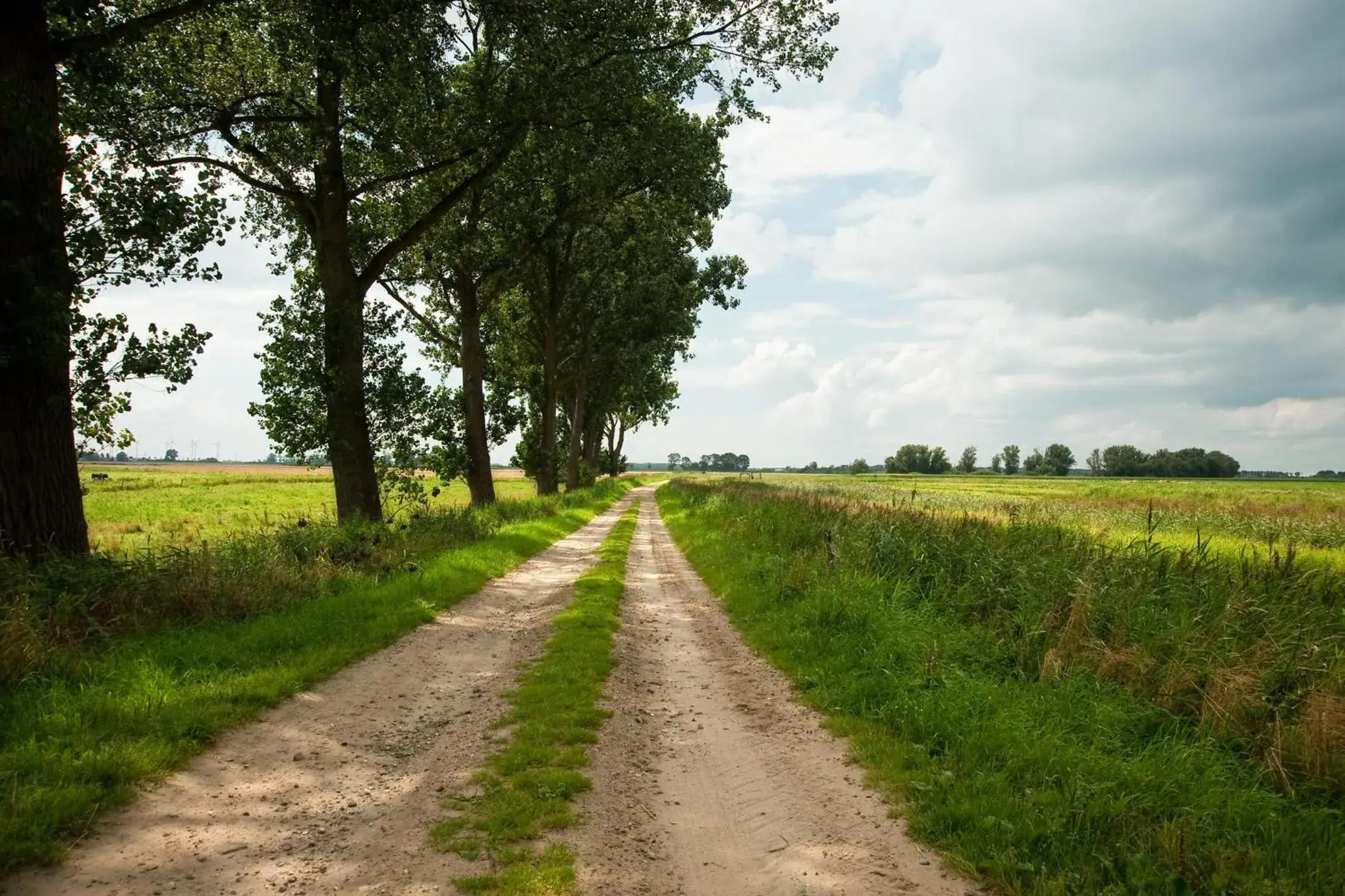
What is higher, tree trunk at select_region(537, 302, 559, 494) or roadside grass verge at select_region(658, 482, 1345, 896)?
tree trunk at select_region(537, 302, 559, 494)

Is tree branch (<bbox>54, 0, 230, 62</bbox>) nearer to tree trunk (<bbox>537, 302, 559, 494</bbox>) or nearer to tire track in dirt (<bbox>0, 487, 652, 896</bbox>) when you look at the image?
tire track in dirt (<bbox>0, 487, 652, 896</bbox>)

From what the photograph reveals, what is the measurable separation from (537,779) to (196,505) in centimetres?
4233

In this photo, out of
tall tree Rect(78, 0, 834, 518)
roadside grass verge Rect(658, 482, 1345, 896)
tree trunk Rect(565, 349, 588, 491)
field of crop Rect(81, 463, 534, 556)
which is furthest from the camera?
tree trunk Rect(565, 349, 588, 491)

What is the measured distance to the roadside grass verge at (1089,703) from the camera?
4469 mm

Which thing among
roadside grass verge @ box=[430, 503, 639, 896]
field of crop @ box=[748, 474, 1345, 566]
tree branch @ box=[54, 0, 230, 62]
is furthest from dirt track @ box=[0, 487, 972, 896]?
tree branch @ box=[54, 0, 230, 62]

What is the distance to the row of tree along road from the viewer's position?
9.15 m

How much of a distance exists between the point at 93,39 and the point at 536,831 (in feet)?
39.9

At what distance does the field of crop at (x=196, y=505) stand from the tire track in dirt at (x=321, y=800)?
21.2 feet

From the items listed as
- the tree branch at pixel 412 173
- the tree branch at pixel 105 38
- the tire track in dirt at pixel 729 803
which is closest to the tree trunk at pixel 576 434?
the tree branch at pixel 412 173

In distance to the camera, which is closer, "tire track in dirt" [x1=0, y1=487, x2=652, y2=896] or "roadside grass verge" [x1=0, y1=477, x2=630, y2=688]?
"tire track in dirt" [x1=0, y1=487, x2=652, y2=896]

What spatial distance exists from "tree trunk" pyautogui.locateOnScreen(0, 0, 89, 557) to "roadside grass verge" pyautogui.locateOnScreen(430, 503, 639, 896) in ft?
22.0

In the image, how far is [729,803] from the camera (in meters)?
5.24

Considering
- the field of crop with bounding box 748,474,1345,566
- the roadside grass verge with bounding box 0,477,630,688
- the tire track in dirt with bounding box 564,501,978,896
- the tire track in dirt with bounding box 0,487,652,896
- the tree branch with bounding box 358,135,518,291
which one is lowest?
the tire track in dirt with bounding box 564,501,978,896

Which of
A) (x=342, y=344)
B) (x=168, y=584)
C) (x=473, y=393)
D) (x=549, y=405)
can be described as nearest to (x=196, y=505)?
(x=549, y=405)
